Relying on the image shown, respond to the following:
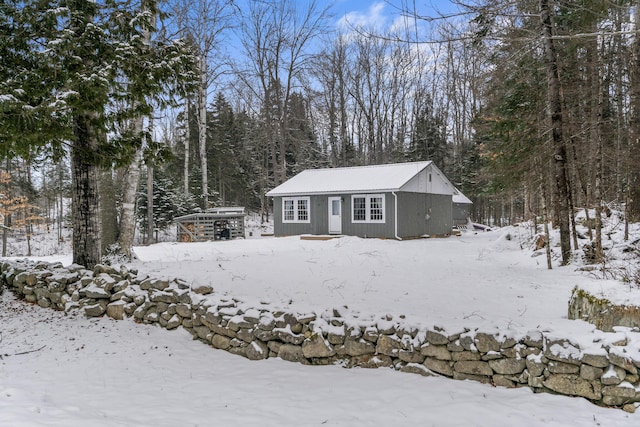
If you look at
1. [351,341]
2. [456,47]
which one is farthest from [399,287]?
[456,47]

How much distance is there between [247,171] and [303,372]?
98.6ft

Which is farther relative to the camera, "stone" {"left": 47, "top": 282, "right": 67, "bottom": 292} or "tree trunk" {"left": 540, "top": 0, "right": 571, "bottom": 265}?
"tree trunk" {"left": 540, "top": 0, "right": 571, "bottom": 265}

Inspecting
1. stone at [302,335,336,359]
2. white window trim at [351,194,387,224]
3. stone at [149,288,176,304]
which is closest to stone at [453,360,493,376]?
stone at [302,335,336,359]

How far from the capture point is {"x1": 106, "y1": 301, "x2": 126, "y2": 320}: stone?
17.9 ft

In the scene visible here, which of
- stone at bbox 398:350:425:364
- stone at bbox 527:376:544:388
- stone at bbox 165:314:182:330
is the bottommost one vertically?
stone at bbox 527:376:544:388

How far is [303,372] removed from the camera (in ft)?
13.5

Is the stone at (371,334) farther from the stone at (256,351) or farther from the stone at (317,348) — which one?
the stone at (256,351)

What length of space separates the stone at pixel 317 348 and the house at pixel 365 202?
11.9 m

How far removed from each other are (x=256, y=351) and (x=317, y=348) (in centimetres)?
75

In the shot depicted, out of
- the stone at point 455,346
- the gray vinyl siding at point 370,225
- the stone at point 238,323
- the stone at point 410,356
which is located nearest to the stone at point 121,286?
the stone at point 238,323

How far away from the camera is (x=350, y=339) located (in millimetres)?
4242

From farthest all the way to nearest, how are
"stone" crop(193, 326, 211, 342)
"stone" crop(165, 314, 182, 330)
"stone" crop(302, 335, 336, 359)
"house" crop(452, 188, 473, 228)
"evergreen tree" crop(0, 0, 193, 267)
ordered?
"house" crop(452, 188, 473, 228) → "stone" crop(165, 314, 182, 330) → "evergreen tree" crop(0, 0, 193, 267) → "stone" crop(193, 326, 211, 342) → "stone" crop(302, 335, 336, 359)

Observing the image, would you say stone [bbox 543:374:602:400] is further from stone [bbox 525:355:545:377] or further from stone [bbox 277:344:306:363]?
stone [bbox 277:344:306:363]

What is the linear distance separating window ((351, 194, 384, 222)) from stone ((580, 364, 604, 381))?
42.2 feet
